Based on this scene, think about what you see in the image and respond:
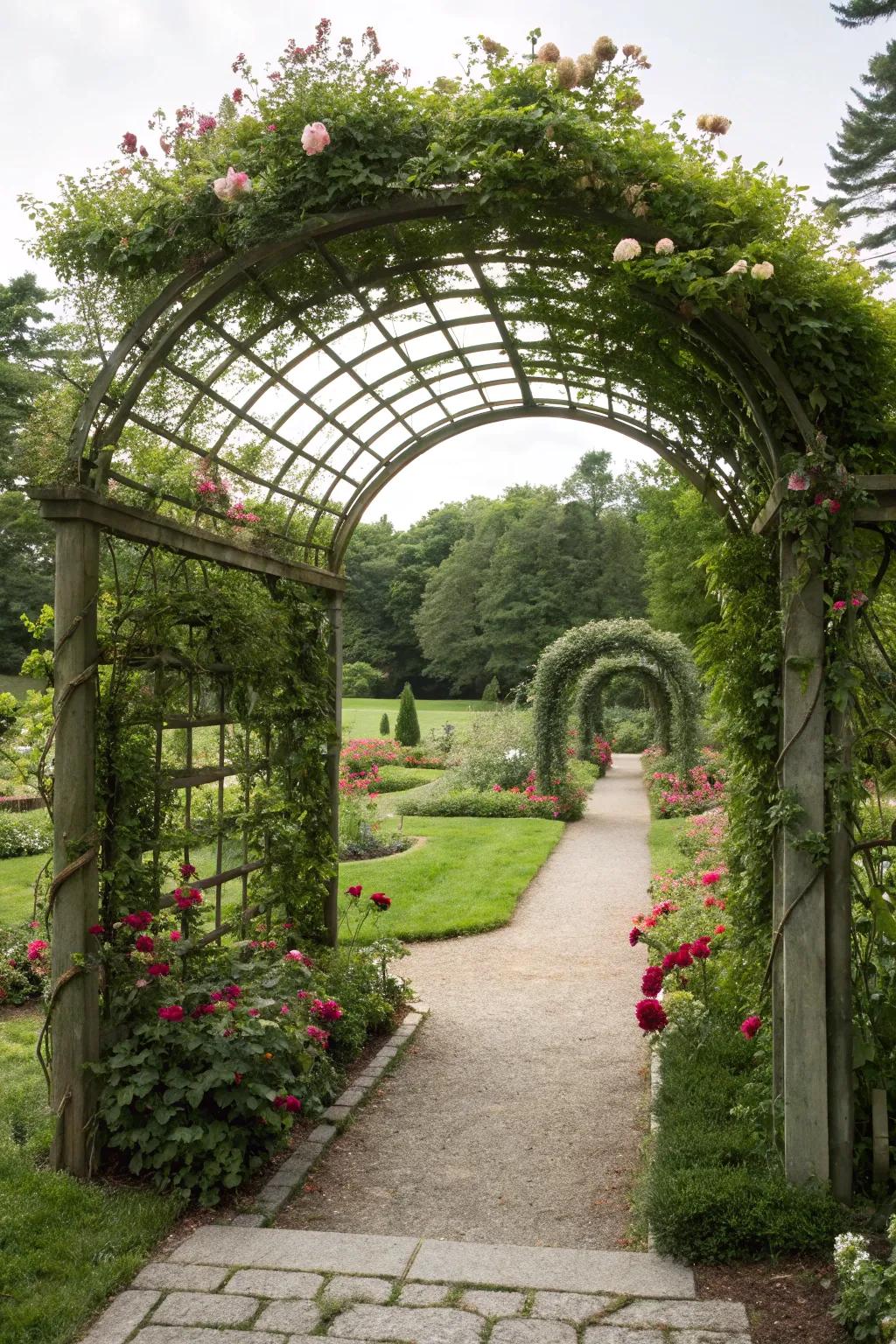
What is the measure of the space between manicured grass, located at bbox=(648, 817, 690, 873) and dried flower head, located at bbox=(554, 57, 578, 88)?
7.61 m

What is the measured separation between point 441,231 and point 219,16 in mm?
1139

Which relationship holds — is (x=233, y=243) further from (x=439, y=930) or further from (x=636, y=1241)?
(x=439, y=930)

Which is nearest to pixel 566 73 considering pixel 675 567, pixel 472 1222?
pixel 472 1222

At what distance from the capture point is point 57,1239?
3.41m

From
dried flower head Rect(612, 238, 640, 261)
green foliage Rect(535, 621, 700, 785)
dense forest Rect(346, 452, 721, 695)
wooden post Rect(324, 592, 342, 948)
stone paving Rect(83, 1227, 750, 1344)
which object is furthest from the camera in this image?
dense forest Rect(346, 452, 721, 695)

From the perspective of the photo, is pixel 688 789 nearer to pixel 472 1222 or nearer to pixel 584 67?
pixel 472 1222

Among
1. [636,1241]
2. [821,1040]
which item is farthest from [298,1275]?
[821,1040]

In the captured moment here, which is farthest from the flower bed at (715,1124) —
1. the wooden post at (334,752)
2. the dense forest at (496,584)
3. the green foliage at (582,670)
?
the dense forest at (496,584)

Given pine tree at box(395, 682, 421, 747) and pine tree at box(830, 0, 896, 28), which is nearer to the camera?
pine tree at box(830, 0, 896, 28)

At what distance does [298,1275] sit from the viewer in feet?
10.7

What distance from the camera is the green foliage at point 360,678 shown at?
3269cm

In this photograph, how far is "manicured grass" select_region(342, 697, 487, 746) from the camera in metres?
31.9

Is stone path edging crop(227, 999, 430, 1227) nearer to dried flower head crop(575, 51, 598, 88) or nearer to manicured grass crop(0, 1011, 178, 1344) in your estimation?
manicured grass crop(0, 1011, 178, 1344)

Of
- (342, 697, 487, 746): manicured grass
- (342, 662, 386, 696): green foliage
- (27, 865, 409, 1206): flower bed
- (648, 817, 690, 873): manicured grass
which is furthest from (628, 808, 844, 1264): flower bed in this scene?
(342, 697, 487, 746): manicured grass
